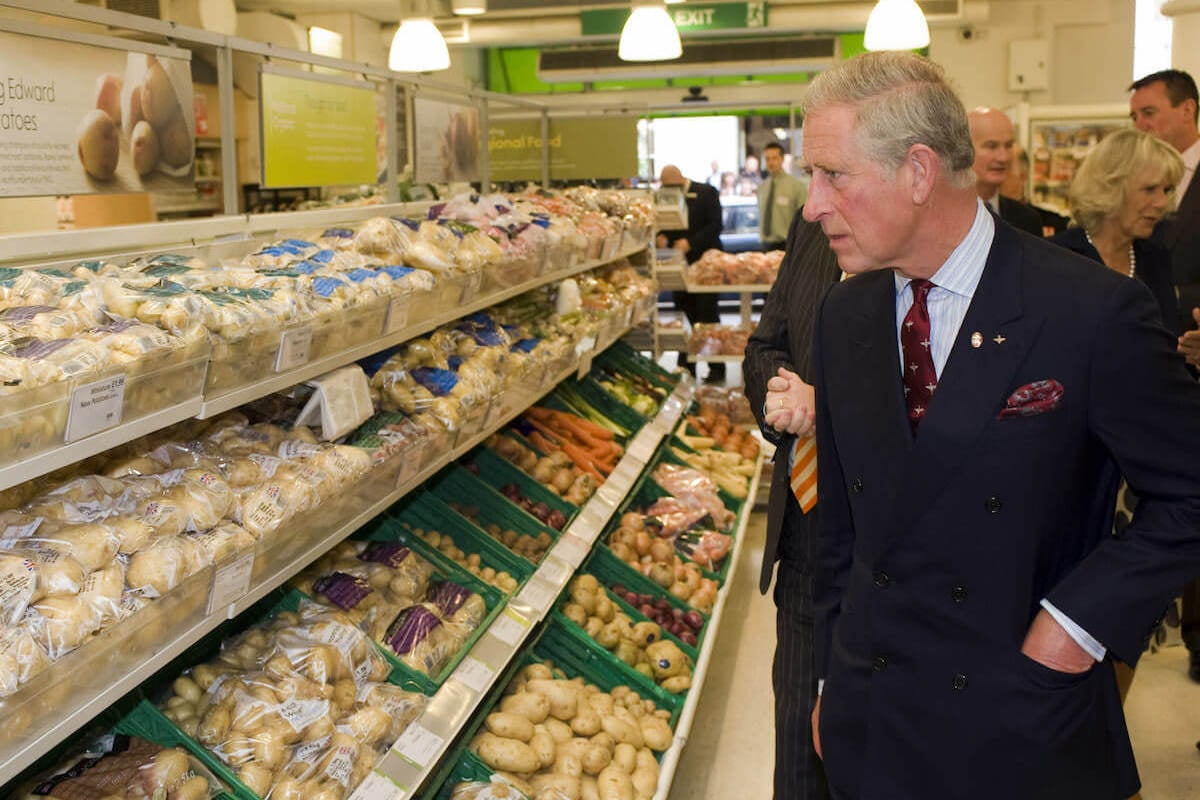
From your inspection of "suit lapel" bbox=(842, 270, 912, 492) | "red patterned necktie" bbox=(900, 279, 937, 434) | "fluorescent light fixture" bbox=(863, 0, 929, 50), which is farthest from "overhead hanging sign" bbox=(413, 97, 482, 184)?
"fluorescent light fixture" bbox=(863, 0, 929, 50)

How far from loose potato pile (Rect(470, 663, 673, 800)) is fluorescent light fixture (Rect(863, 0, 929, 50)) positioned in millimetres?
5087

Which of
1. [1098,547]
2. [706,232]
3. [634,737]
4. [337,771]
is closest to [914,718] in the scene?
[1098,547]

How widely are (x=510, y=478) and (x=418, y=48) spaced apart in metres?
4.36

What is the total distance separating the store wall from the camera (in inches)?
549

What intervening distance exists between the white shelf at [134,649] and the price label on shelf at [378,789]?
48 centimetres

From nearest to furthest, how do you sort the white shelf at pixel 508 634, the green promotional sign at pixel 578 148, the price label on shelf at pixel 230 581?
the price label on shelf at pixel 230 581, the white shelf at pixel 508 634, the green promotional sign at pixel 578 148

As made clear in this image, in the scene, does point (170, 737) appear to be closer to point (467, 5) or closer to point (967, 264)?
point (967, 264)

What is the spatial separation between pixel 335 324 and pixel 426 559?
3.58 feet

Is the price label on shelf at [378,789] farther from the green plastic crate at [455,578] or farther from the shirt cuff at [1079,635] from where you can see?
the shirt cuff at [1079,635]

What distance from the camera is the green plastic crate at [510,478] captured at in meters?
4.30

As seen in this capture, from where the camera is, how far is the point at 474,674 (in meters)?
3.02

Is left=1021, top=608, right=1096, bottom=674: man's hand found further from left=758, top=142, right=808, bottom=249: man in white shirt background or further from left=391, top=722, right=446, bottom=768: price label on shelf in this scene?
left=758, top=142, right=808, bottom=249: man in white shirt background

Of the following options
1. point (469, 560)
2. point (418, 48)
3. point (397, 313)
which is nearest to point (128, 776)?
point (397, 313)

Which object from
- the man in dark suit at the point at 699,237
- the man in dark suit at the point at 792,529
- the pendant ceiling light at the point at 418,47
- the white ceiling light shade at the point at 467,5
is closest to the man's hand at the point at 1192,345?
the man in dark suit at the point at 792,529
